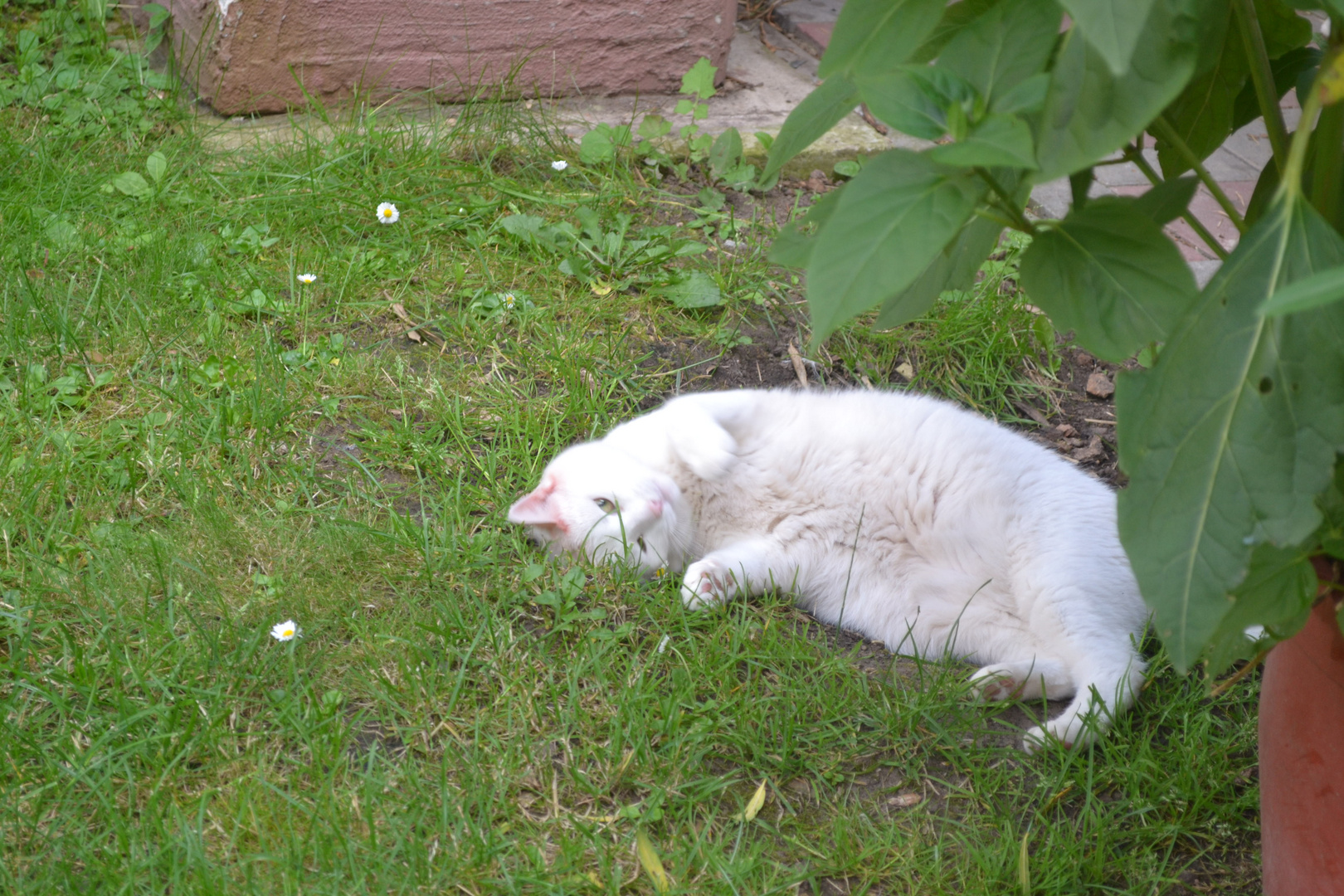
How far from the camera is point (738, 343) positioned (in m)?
2.89

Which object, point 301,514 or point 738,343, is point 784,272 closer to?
point 738,343

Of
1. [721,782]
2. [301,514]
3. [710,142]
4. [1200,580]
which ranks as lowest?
[301,514]

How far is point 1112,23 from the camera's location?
2.46 feet

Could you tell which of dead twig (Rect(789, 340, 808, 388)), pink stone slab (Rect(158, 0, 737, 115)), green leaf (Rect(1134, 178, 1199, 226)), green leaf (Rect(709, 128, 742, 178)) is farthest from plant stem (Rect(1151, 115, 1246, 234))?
pink stone slab (Rect(158, 0, 737, 115))

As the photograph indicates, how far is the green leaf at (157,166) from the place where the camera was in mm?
3156

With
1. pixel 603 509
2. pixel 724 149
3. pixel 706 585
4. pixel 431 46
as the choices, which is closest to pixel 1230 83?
pixel 706 585

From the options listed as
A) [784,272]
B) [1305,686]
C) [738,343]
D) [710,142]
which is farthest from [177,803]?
[710,142]

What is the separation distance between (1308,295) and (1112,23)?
0.24m

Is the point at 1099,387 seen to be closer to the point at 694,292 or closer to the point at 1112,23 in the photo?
the point at 694,292

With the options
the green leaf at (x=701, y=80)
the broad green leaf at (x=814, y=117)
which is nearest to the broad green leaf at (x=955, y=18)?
the broad green leaf at (x=814, y=117)

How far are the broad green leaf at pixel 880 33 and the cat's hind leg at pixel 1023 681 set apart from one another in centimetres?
129

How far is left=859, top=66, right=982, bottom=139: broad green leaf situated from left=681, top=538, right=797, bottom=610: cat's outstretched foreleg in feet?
4.22

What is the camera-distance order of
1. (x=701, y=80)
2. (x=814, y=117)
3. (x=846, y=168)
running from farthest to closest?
(x=846, y=168) → (x=701, y=80) → (x=814, y=117)

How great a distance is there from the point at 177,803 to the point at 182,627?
404 mm
